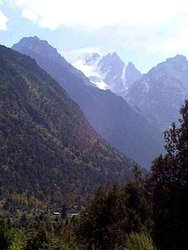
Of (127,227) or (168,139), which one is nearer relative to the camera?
(168,139)

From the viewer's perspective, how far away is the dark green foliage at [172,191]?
22188mm

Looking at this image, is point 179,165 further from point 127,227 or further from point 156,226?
point 127,227

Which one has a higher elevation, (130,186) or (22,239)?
(130,186)

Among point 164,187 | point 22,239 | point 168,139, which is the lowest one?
point 22,239

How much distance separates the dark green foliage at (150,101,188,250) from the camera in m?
22.2

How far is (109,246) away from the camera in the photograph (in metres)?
47.6

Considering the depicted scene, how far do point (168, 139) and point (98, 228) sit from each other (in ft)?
87.6

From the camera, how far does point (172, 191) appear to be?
2288cm

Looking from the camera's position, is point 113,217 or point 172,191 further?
point 113,217

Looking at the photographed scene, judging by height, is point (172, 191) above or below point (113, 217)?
below

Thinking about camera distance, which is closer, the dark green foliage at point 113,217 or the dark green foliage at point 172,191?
the dark green foliage at point 172,191

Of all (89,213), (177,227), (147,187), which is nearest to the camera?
(177,227)

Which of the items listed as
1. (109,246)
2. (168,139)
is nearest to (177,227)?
(168,139)

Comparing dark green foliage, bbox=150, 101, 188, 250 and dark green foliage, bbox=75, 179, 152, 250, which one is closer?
dark green foliage, bbox=150, 101, 188, 250
